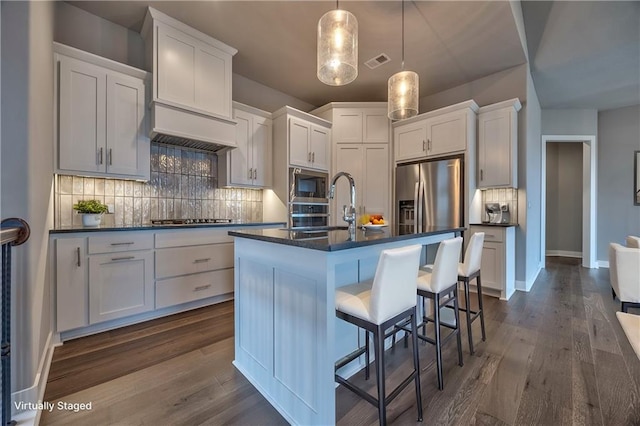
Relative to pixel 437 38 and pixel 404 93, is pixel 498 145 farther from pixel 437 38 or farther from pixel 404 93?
pixel 404 93

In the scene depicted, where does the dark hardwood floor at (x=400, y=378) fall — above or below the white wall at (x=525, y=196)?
below

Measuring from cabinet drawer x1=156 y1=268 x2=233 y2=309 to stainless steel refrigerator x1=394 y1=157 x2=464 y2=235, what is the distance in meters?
2.32

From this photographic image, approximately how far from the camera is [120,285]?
8.03 ft

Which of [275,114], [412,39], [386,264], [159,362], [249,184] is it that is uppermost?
[412,39]

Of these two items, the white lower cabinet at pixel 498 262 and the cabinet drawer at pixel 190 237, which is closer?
the cabinet drawer at pixel 190 237

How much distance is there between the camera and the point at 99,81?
2.54 m

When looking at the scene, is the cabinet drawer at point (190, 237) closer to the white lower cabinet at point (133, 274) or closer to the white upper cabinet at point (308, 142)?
the white lower cabinet at point (133, 274)

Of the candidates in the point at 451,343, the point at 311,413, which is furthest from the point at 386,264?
the point at 451,343

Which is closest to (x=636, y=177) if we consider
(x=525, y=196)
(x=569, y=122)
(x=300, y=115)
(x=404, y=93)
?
(x=569, y=122)

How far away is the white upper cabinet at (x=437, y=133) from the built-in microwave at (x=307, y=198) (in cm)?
128

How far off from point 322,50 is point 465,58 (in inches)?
99.1

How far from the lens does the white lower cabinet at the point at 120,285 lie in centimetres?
233

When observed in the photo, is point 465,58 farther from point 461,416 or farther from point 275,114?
point 461,416

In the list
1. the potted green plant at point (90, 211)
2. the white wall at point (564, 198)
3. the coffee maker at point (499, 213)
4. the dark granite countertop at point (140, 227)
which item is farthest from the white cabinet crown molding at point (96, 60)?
the white wall at point (564, 198)
